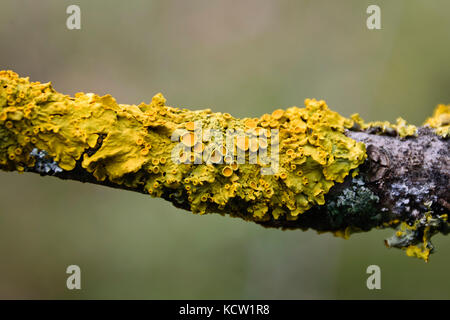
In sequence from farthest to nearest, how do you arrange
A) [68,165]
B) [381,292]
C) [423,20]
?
[423,20]
[381,292]
[68,165]

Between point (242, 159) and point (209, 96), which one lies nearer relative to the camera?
point (242, 159)

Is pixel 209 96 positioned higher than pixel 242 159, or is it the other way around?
pixel 209 96

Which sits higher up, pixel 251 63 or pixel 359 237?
pixel 251 63

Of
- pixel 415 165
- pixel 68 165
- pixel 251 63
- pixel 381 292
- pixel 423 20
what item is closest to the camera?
pixel 68 165

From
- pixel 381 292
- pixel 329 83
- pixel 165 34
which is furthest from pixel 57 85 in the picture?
pixel 381 292

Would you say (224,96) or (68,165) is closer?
(68,165)

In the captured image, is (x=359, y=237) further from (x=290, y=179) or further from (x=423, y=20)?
(x=290, y=179)
